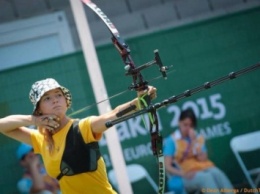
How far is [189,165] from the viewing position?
20.4 feet

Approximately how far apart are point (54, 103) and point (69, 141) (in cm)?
25

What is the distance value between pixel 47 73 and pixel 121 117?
2.88 metres

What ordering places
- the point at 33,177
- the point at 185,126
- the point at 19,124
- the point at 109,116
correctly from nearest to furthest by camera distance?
the point at 109,116
the point at 19,124
the point at 33,177
the point at 185,126

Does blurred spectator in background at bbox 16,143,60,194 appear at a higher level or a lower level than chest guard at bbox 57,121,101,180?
lower

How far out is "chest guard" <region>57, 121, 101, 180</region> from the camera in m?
3.81

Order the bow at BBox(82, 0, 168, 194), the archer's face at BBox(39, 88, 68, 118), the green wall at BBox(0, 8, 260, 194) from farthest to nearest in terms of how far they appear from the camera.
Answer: the green wall at BBox(0, 8, 260, 194) → the archer's face at BBox(39, 88, 68, 118) → the bow at BBox(82, 0, 168, 194)

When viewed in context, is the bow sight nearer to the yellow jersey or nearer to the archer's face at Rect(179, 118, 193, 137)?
the yellow jersey

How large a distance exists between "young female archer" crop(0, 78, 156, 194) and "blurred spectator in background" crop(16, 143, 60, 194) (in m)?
2.10

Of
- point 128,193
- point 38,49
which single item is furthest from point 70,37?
point 128,193

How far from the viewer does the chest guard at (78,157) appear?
3.81m

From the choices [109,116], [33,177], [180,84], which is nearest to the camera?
[109,116]

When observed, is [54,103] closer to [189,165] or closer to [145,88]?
[145,88]

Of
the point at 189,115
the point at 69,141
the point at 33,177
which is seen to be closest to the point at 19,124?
the point at 69,141

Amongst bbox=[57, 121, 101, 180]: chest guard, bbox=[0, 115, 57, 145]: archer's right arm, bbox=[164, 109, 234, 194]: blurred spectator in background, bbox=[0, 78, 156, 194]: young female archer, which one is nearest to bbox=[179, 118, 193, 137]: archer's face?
bbox=[164, 109, 234, 194]: blurred spectator in background
